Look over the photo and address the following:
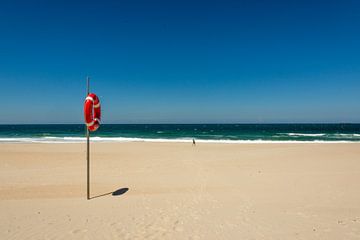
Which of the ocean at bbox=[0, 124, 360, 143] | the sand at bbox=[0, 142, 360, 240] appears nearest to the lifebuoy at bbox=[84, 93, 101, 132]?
the sand at bbox=[0, 142, 360, 240]

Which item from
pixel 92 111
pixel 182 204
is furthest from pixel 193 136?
pixel 92 111

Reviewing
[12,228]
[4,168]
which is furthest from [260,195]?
[4,168]

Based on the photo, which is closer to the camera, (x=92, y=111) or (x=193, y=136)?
(x=92, y=111)

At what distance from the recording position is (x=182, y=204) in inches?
238

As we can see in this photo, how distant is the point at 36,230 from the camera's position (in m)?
4.49

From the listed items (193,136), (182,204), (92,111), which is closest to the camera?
(182,204)

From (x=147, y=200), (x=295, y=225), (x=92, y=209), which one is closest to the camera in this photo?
(x=295, y=225)

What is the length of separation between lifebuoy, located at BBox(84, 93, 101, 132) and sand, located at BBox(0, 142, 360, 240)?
2111mm

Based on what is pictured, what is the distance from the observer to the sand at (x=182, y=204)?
4.51m

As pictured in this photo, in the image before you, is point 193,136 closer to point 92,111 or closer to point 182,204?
point 182,204

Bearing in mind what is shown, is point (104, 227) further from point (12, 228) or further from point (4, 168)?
point (4, 168)

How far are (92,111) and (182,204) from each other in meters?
3.43

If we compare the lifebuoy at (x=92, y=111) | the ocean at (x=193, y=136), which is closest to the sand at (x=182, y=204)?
the lifebuoy at (x=92, y=111)

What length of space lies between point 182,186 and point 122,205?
95.7 inches
